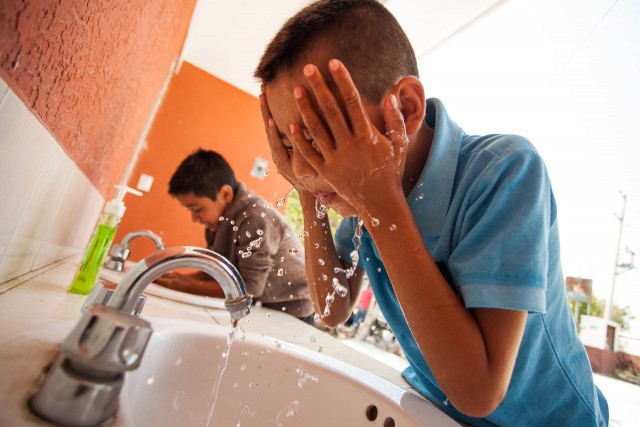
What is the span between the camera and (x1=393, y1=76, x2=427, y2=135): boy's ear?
60 centimetres

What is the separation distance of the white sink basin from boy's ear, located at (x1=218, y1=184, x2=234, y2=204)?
42.8 inches

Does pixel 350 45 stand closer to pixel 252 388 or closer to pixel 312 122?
pixel 312 122

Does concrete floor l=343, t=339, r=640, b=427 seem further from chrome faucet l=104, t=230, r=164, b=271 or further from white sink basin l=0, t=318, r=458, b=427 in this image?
chrome faucet l=104, t=230, r=164, b=271

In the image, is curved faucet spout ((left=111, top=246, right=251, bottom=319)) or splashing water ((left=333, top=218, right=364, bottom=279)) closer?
curved faucet spout ((left=111, top=246, right=251, bottom=319))

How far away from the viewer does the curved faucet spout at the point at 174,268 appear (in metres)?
0.31

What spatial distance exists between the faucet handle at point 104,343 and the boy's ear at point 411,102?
1.63ft

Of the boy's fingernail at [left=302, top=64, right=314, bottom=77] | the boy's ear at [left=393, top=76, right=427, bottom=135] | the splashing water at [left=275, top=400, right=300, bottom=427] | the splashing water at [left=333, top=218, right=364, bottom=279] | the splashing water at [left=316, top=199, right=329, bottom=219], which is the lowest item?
the splashing water at [left=275, top=400, right=300, bottom=427]

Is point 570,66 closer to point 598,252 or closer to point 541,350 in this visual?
point 598,252

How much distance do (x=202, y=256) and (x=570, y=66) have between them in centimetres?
217

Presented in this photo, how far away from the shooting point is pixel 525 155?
1.63 feet

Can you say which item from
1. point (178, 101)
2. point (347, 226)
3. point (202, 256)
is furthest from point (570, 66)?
point (178, 101)

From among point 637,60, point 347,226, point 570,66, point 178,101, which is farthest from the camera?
point 178,101

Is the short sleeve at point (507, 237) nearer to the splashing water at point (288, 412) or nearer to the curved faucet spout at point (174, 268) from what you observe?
the curved faucet spout at point (174, 268)

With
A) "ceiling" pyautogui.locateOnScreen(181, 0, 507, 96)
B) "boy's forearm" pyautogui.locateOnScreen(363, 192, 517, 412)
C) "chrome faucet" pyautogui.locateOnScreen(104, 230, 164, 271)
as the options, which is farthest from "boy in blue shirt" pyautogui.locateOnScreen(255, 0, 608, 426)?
"ceiling" pyautogui.locateOnScreen(181, 0, 507, 96)
